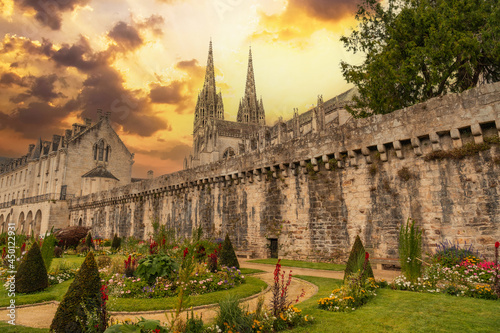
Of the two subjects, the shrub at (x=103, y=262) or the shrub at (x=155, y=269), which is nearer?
the shrub at (x=155, y=269)

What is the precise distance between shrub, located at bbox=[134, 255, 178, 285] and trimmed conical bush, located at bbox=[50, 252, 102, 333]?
3.53m

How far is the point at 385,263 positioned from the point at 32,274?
11.2 meters

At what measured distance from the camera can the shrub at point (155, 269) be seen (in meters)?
8.74

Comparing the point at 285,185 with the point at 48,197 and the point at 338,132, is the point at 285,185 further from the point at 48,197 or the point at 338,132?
the point at 48,197

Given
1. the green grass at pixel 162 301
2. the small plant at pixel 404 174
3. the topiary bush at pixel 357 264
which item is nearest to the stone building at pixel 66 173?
the green grass at pixel 162 301

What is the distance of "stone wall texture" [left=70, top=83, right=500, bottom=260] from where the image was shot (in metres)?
9.30

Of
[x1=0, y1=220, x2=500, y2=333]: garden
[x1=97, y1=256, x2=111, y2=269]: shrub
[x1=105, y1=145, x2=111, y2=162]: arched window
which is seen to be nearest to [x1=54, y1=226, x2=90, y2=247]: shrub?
[x1=0, y1=220, x2=500, y2=333]: garden

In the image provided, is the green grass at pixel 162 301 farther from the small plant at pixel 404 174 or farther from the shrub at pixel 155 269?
the small plant at pixel 404 174

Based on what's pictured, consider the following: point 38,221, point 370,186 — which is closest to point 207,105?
point 38,221

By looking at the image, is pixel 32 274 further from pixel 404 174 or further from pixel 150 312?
pixel 404 174

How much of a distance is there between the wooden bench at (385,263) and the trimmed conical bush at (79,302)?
883 centimetres

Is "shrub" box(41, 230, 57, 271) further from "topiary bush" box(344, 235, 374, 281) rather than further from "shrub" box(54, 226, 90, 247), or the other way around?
"shrub" box(54, 226, 90, 247)

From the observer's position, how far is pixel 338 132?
13.1m

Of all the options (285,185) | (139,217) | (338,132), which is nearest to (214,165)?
(285,185)
